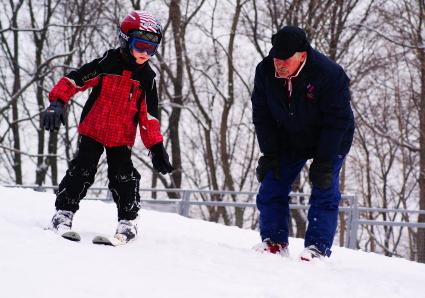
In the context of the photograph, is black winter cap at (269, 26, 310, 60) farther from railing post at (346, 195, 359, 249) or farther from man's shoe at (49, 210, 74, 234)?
railing post at (346, 195, 359, 249)

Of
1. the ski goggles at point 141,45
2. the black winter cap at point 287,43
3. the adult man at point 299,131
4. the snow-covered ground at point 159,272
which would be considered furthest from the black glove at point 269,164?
the ski goggles at point 141,45

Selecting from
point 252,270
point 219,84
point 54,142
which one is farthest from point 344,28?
point 252,270

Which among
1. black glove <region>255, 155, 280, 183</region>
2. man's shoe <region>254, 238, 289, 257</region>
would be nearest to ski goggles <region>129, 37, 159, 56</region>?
black glove <region>255, 155, 280, 183</region>

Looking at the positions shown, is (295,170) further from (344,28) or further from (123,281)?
(344,28)

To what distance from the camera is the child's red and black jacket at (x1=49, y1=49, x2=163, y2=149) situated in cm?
369

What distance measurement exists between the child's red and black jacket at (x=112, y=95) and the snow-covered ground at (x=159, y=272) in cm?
66

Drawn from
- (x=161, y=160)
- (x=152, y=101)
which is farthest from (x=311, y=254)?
(x=152, y=101)

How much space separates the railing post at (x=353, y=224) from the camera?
26.8 feet

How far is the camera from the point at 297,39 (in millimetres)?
3576

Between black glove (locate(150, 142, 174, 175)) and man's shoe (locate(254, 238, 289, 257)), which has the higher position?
black glove (locate(150, 142, 174, 175))

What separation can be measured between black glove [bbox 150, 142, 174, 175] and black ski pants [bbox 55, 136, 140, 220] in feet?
0.60

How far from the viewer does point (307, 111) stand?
12.3 feet

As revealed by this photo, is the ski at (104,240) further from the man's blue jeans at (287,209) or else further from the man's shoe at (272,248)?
the man's blue jeans at (287,209)

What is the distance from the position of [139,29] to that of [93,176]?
984mm
